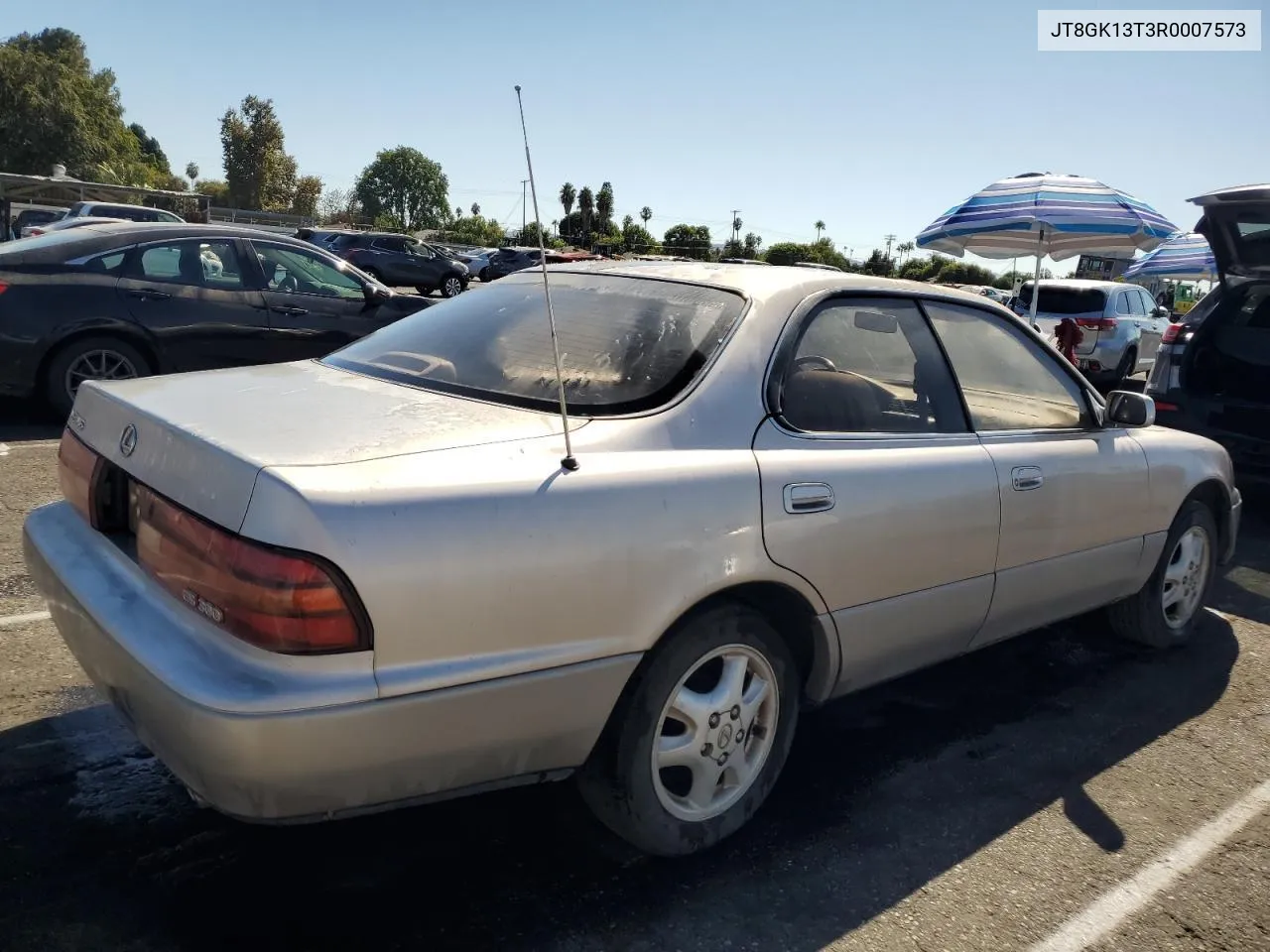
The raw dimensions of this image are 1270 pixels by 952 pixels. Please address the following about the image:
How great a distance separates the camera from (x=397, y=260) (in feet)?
91.4

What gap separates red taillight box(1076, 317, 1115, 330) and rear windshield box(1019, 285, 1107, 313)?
0.49ft

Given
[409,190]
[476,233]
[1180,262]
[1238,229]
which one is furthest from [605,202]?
[1238,229]

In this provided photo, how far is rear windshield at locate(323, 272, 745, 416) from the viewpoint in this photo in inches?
102

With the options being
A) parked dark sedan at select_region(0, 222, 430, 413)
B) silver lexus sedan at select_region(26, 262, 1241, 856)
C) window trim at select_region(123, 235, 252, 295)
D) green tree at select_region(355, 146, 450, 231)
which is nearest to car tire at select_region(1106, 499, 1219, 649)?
silver lexus sedan at select_region(26, 262, 1241, 856)

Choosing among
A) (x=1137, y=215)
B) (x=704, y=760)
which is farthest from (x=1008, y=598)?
(x=1137, y=215)

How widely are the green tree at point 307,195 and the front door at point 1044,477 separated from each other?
3306 inches

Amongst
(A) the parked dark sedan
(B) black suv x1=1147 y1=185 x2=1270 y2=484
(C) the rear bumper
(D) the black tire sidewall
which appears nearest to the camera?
(C) the rear bumper

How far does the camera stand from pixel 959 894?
255cm

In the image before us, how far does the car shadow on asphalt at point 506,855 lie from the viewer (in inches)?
88.7

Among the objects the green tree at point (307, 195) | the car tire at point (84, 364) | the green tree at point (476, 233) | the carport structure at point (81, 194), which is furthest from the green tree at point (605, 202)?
the car tire at point (84, 364)

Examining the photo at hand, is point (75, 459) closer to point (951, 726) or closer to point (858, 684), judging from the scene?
point (858, 684)

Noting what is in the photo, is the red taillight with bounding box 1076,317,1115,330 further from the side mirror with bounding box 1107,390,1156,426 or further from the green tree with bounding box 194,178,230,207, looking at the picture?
the green tree with bounding box 194,178,230,207

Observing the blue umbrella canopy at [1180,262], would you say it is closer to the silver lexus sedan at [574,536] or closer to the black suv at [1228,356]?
the black suv at [1228,356]

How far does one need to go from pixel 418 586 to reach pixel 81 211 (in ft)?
82.2
